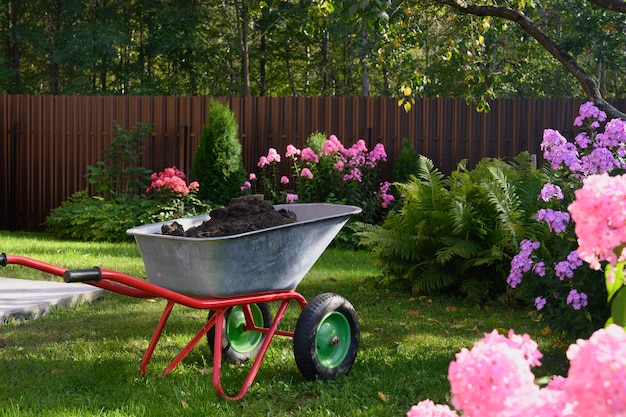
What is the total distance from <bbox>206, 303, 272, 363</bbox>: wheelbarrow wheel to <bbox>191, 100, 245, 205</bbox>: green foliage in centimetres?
610

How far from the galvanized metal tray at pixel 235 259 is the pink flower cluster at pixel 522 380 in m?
2.58

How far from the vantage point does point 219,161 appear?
10742 mm

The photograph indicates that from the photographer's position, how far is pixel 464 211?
6.26 metres

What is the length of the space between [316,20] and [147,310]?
273 cm

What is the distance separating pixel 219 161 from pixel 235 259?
23.9 ft

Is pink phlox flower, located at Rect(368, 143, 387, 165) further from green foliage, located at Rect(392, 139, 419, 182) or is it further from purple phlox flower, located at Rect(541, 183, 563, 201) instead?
purple phlox flower, located at Rect(541, 183, 563, 201)

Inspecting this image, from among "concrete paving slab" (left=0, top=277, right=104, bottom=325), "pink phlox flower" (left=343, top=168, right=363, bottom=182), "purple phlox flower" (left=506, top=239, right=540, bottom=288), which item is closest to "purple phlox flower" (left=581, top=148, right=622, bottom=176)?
"purple phlox flower" (left=506, top=239, right=540, bottom=288)

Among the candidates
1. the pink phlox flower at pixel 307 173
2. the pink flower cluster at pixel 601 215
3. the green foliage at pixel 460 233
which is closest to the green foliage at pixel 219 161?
the pink phlox flower at pixel 307 173

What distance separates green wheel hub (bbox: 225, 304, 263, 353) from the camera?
4465mm

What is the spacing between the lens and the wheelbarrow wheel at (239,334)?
4.34 metres

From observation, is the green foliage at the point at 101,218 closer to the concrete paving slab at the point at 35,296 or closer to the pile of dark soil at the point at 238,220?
the concrete paving slab at the point at 35,296

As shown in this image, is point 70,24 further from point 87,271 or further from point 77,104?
point 87,271

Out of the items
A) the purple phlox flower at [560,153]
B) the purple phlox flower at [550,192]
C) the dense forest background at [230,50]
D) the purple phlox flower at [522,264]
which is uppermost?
the dense forest background at [230,50]

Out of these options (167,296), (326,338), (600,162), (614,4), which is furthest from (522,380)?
(614,4)
